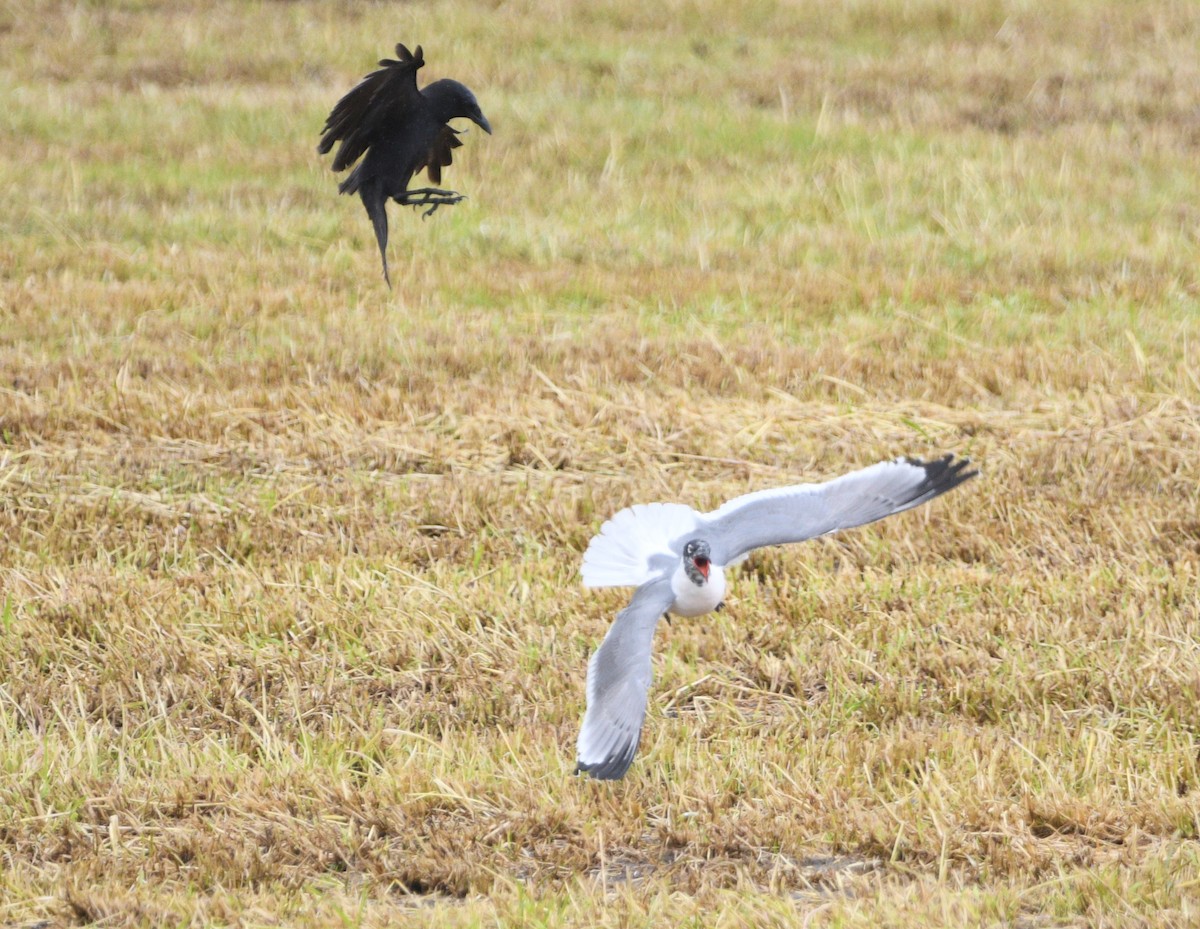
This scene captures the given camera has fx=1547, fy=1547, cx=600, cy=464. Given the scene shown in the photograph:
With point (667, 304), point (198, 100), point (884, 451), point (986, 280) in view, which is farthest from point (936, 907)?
point (198, 100)

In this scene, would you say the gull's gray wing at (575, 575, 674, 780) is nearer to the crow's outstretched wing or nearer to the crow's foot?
the crow's foot

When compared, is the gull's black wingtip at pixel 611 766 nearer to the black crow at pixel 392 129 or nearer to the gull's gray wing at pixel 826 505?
the gull's gray wing at pixel 826 505

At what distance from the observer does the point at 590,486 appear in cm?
650

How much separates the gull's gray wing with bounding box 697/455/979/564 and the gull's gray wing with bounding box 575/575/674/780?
1.43 ft

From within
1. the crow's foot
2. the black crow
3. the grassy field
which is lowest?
the grassy field

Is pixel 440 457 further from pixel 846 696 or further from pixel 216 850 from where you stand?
pixel 216 850

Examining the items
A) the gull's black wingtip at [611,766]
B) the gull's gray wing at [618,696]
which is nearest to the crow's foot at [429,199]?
the gull's gray wing at [618,696]

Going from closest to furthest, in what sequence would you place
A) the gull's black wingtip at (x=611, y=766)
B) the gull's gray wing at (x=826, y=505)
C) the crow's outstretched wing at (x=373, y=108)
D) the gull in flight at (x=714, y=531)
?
the gull's black wingtip at (x=611, y=766) → the gull in flight at (x=714, y=531) → the crow's outstretched wing at (x=373, y=108) → the gull's gray wing at (x=826, y=505)

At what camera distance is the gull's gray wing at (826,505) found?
4.03m

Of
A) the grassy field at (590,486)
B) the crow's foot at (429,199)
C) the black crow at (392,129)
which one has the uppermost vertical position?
the black crow at (392,129)

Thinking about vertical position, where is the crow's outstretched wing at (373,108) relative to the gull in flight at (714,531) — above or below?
above

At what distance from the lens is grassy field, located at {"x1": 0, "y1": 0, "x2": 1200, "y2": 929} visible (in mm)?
4047

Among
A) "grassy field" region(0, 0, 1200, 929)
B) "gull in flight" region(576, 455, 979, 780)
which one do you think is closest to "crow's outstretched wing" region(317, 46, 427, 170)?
"gull in flight" region(576, 455, 979, 780)

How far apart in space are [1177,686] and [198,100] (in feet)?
32.4
